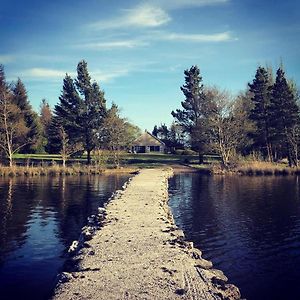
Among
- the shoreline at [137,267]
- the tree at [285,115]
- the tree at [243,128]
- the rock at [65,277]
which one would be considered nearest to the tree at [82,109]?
the tree at [243,128]

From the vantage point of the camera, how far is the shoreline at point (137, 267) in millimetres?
8227

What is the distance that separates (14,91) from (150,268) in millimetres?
52001

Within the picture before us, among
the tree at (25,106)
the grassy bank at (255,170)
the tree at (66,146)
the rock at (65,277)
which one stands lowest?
the rock at (65,277)

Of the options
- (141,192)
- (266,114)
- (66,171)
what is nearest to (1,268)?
(141,192)

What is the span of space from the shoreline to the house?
6387cm

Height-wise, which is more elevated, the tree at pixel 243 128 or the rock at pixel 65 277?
the tree at pixel 243 128

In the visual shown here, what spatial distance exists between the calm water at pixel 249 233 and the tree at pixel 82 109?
25944 mm

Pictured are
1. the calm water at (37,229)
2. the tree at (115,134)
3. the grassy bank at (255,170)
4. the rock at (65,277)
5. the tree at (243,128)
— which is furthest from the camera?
the tree at (243,128)

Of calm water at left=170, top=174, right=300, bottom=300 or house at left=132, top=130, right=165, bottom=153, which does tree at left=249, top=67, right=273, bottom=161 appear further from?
house at left=132, top=130, right=165, bottom=153

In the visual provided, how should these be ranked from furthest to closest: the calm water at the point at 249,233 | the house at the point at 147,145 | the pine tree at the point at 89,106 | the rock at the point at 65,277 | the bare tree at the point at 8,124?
the house at the point at 147,145
the pine tree at the point at 89,106
the bare tree at the point at 8,124
the calm water at the point at 249,233
the rock at the point at 65,277

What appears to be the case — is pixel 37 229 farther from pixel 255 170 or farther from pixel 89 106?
pixel 89 106

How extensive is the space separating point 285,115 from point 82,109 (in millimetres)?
26753

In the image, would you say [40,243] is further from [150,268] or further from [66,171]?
[66,171]

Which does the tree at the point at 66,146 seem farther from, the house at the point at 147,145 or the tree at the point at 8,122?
the house at the point at 147,145
